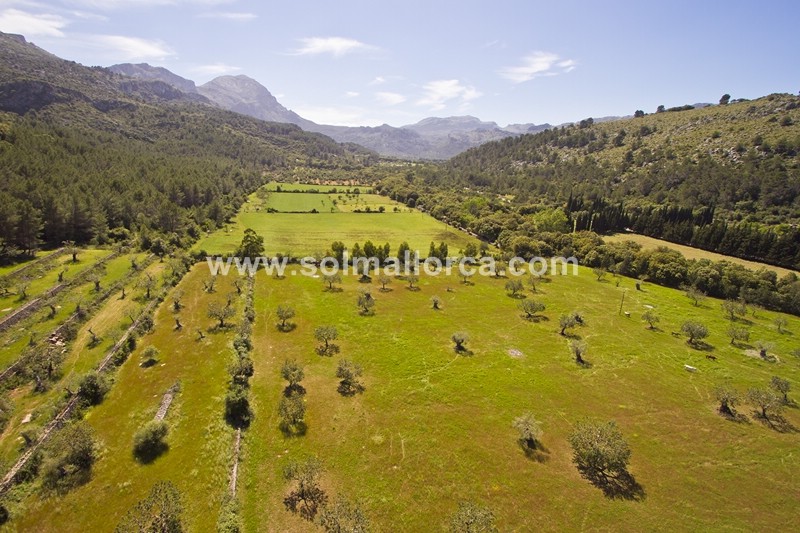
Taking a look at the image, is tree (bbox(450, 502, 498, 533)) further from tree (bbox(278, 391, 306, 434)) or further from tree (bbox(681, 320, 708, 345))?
tree (bbox(681, 320, 708, 345))

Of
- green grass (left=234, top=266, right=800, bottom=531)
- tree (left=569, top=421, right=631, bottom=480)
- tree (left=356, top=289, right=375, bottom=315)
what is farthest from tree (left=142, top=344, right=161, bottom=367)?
tree (left=569, top=421, right=631, bottom=480)

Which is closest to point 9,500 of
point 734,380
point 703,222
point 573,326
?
point 573,326

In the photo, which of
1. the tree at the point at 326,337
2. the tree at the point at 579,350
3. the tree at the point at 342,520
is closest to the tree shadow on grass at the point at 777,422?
the tree at the point at 579,350

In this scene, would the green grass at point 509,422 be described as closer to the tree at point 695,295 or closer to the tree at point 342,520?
the tree at point 342,520

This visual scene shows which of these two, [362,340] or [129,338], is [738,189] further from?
[129,338]

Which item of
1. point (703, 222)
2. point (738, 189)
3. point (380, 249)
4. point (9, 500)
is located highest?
Answer: point (738, 189)

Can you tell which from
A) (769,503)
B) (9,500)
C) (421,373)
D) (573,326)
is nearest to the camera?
(9,500)

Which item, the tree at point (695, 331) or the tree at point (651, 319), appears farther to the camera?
the tree at point (651, 319)

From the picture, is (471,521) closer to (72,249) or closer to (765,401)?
(765,401)
